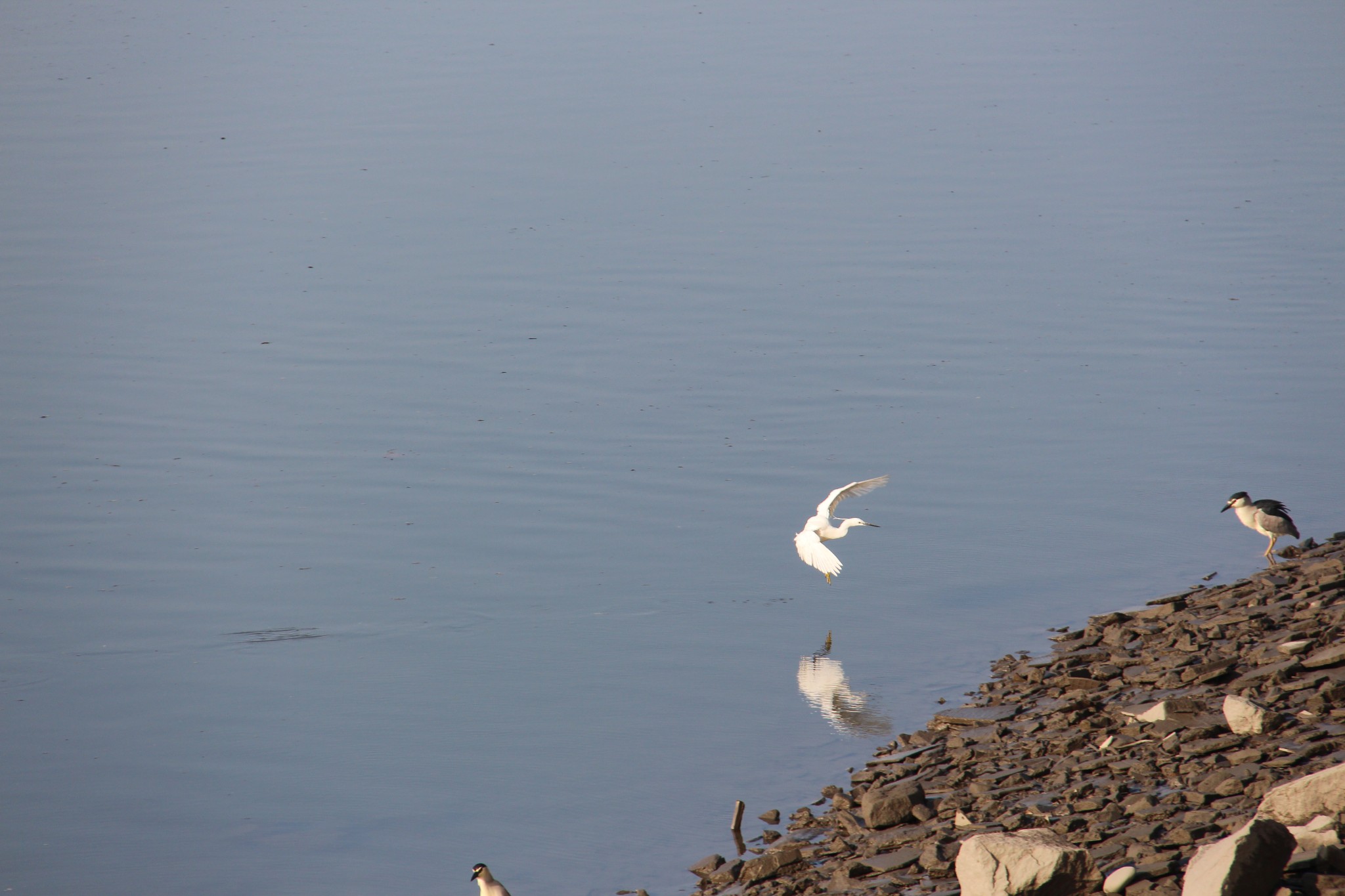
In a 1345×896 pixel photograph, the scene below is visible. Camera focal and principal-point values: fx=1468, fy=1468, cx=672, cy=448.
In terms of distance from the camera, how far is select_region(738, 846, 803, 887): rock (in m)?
9.35

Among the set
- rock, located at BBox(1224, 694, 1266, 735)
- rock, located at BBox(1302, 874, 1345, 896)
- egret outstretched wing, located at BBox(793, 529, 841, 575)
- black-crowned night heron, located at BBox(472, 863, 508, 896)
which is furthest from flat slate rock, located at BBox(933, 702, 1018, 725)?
rock, located at BBox(1302, 874, 1345, 896)

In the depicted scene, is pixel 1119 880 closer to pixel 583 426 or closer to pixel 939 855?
pixel 939 855

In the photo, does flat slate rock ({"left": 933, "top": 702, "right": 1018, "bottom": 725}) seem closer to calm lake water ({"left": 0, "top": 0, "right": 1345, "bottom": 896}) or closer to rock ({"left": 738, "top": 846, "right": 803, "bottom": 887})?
calm lake water ({"left": 0, "top": 0, "right": 1345, "bottom": 896})

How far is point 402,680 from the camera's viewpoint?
13789mm

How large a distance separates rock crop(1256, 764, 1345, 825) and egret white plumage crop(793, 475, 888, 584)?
7.70 m

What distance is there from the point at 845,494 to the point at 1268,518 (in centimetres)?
418

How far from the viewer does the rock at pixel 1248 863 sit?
6.46m

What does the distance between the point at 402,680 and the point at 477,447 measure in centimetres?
561

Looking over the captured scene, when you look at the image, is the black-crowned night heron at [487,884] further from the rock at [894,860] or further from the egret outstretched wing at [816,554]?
the egret outstretched wing at [816,554]

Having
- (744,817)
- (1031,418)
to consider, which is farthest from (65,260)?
(744,817)

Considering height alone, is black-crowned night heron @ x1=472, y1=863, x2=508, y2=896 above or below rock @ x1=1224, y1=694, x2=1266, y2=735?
above

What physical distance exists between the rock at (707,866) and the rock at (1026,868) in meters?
2.60

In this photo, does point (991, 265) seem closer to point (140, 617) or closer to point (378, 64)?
point (140, 617)

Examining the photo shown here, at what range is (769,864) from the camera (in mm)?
9367
